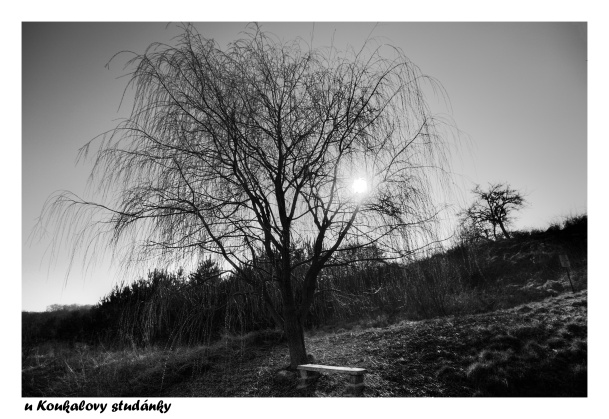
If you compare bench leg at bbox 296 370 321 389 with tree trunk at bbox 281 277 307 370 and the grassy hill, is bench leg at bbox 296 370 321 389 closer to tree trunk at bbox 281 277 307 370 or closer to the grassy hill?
the grassy hill

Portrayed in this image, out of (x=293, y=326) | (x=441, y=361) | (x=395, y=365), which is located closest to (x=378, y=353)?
(x=395, y=365)

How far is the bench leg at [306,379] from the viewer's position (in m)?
3.26

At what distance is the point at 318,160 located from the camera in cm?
331

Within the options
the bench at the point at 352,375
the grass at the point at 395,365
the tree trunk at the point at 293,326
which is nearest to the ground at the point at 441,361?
the grass at the point at 395,365

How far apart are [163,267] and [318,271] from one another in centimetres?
142

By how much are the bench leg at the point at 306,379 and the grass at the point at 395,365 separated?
7 cm

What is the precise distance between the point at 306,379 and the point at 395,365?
4.19ft

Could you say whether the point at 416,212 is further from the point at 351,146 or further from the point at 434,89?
the point at 434,89

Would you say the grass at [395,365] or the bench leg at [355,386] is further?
the grass at [395,365]

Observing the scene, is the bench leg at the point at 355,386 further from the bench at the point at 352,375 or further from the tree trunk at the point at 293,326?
the tree trunk at the point at 293,326

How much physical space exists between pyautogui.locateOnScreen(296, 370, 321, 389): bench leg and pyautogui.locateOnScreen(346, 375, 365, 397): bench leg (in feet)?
1.36

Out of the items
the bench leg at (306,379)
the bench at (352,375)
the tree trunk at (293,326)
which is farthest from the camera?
the tree trunk at (293,326)
